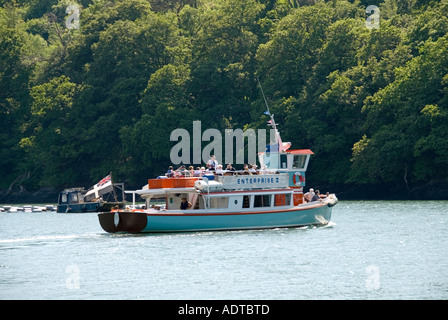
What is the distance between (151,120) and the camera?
100250 millimetres

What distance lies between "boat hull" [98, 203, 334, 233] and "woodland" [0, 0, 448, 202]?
31375mm

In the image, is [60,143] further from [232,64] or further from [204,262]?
[204,262]

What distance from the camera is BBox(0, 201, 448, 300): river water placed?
32938mm

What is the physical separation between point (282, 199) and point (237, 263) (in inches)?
527

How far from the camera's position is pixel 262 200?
51562 millimetres

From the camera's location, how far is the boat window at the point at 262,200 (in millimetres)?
51438

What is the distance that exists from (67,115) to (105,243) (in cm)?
6477

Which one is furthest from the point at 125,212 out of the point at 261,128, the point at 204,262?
the point at 261,128

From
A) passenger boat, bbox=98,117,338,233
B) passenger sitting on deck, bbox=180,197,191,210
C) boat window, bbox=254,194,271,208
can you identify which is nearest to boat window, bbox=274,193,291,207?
passenger boat, bbox=98,117,338,233

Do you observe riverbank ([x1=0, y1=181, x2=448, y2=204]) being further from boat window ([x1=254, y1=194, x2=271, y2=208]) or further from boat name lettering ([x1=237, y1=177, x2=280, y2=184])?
boat window ([x1=254, y1=194, x2=271, y2=208])

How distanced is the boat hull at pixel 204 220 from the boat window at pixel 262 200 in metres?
0.63

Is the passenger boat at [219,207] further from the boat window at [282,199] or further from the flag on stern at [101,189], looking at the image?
the flag on stern at [101,189]

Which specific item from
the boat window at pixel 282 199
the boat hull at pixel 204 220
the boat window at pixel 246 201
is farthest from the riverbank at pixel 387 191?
the boat window at pixel 246 201

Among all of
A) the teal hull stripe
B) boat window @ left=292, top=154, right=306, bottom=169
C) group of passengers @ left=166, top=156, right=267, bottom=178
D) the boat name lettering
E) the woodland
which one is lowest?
the teal hull stripe
